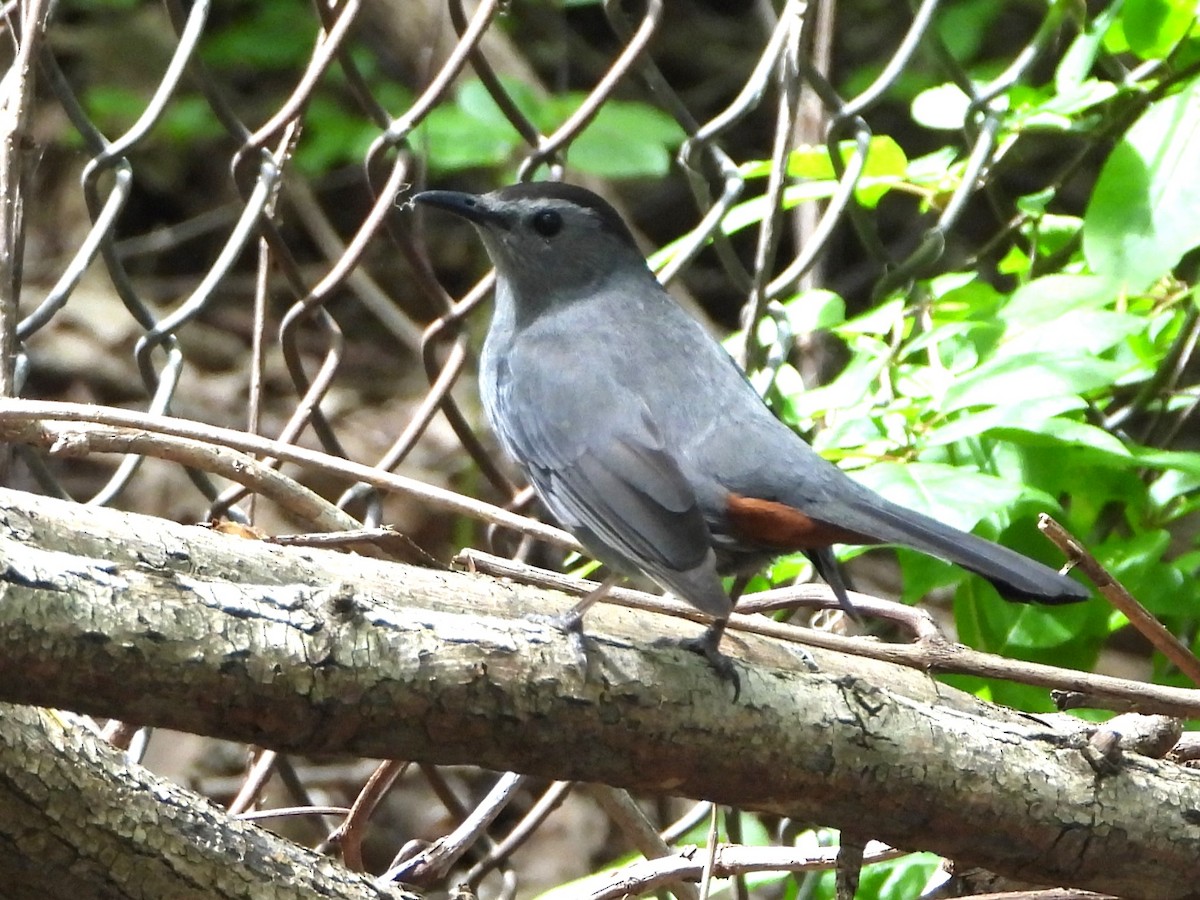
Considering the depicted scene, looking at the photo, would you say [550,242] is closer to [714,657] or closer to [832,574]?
[832,574]

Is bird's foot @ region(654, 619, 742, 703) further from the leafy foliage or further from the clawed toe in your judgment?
the leafy foliage

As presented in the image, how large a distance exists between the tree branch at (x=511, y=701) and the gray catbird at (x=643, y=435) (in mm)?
130

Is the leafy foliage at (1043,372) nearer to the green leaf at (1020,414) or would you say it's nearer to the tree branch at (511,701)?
the green leaf at (1020,414)

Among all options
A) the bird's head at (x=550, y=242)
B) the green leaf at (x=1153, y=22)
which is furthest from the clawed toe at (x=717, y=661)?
the green leaf at (x=1153, y=22)

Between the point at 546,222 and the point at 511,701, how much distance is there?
165cm

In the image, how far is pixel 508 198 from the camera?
2.98m

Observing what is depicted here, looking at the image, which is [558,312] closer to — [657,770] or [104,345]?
[657,770]

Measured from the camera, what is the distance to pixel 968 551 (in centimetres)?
196

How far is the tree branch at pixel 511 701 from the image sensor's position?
1308 mm

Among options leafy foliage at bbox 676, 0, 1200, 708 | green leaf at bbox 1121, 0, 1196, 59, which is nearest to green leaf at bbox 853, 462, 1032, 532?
leafy foliage at bbox 676, 0, 1200, 708

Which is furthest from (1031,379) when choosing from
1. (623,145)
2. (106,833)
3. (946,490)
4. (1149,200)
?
(623,145)

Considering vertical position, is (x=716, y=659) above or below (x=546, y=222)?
below

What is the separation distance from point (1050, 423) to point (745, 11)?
4.71 m

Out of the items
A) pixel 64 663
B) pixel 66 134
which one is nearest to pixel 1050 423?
pixel 64 663
